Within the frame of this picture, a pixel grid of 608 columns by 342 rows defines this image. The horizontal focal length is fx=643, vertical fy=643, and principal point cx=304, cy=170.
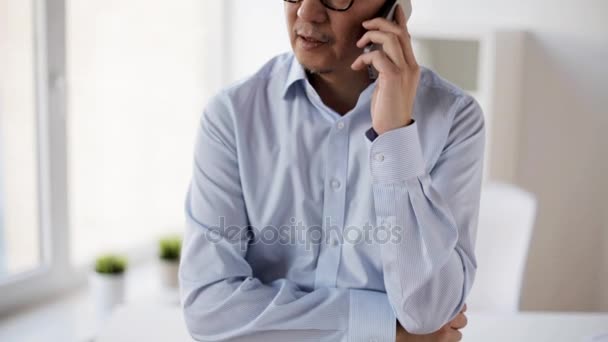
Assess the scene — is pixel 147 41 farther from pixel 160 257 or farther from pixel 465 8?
pixel 465 8

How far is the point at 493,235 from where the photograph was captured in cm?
178

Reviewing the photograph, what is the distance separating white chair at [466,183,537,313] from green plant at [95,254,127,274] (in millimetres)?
1043

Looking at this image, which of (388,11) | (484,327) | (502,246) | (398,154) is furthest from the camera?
(502,246)

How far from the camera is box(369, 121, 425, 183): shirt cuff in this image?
3.39ft

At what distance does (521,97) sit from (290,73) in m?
1.53

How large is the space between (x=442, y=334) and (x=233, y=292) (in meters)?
0.36

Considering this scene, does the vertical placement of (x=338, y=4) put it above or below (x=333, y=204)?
above

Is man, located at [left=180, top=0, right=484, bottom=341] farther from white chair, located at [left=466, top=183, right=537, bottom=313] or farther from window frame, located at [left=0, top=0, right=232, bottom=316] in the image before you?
window frame, located at [left=0, top=0, right=232, bottom=316]

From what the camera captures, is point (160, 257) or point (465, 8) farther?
point (465, 8)

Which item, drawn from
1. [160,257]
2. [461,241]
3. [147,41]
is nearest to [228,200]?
[461,241]

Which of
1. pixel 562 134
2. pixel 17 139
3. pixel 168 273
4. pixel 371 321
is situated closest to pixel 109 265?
pixel 168 273

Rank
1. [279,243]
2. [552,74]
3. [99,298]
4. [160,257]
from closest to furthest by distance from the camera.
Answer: [279,243], [99,298], [160,257], [552,74]

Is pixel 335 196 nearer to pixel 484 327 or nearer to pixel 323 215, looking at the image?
pixel 323 215

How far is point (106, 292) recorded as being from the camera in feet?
6.28
